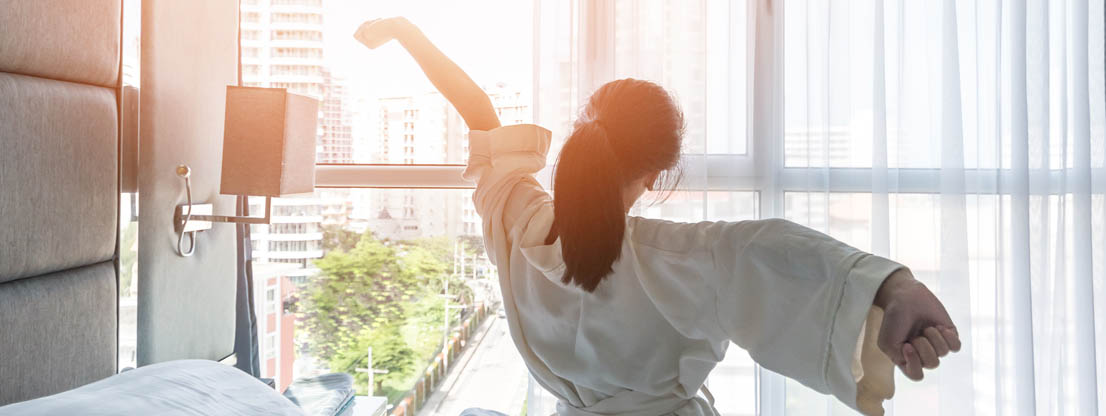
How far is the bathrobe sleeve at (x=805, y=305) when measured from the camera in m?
0.75

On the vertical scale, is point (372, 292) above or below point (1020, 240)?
below

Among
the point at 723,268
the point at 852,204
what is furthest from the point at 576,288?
the point at 852,204

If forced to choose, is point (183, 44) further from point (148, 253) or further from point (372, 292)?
point (372, 292)

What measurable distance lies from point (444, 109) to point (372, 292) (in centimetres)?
60

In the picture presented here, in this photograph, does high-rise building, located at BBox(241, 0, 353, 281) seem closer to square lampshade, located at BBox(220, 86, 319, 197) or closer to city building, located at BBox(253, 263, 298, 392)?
city building, located at BBox(253, 263, 298, 392)

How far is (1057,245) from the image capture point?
5.55ft

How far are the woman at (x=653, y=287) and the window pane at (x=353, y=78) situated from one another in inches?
30.7

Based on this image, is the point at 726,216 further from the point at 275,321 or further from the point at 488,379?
the point at 275,321

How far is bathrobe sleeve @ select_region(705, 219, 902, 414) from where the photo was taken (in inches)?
29.4

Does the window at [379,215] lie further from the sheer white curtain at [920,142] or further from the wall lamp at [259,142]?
the wall lamp at [259,142]

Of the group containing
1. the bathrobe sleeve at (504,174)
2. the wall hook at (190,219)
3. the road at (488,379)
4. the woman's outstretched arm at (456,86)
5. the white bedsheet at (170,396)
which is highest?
the woman's outstretched arm at (456,86)

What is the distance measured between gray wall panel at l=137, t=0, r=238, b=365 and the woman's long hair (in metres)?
0.97

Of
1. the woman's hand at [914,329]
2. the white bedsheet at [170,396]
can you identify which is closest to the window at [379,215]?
the white bedsheet at [170,396]

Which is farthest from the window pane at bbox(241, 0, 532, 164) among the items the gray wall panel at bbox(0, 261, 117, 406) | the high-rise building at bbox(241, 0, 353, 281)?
the gray wall panel at bbox(0, 261, 117, 406)
